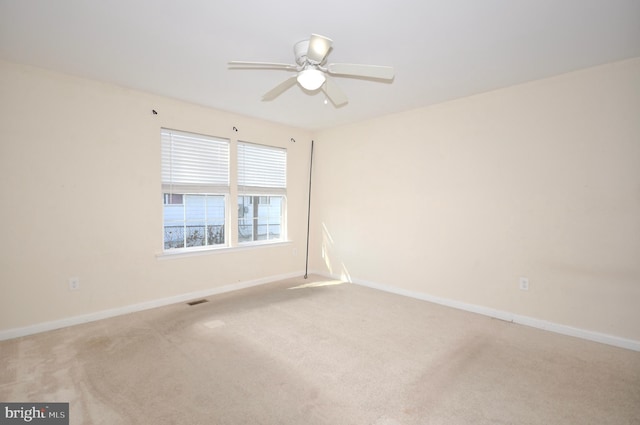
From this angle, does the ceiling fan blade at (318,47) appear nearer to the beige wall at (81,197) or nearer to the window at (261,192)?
the beige wall at (81,197)

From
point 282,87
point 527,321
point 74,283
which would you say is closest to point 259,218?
point 74,283

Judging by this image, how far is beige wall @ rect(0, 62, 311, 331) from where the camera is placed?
276 cm

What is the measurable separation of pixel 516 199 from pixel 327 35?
2542 mm

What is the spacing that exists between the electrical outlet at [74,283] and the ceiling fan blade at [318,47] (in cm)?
311

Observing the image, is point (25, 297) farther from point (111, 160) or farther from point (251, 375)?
point (251, 375)

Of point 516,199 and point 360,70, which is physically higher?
point 360,70

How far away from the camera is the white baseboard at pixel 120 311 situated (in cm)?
280

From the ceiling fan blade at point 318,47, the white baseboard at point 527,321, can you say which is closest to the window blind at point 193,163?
the ceiling fan blade at point 318,47

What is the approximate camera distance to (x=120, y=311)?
11.0ft

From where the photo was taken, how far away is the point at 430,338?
9.43ft

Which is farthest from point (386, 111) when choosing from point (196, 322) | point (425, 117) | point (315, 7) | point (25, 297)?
point (25, 297)

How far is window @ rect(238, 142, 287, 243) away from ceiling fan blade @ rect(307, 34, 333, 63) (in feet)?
8.67

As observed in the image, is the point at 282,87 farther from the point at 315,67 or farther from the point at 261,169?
the point at 261,169

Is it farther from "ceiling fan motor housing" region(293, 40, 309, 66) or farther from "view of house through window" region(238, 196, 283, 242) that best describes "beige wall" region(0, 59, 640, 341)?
"ceiling fan motor housing" region(293, 40, 309, 66)
